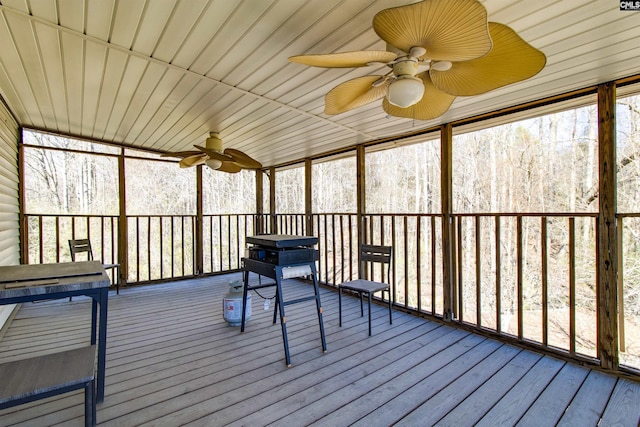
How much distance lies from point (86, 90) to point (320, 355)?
336 centimetres

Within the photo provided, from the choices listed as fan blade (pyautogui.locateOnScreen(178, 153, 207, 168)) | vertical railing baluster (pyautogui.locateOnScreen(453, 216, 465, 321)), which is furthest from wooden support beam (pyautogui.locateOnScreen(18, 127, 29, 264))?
vertical railing baluster (pyautogui.locateOnScreen(453, 216, 465, 321))

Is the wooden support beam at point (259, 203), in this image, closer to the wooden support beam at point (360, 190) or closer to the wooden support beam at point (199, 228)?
the wooden support beam at point (199, 228)

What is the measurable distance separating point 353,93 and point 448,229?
87.6 inches

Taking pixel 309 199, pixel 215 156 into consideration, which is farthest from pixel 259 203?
pixel 215 156

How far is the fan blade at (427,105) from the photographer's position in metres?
1.69

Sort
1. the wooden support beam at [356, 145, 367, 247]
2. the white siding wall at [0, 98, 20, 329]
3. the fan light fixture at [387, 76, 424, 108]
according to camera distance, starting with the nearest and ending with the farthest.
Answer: the fan light fixture at [387, 76, 424, 108]
the white siding wall at [0, 98, 20, 329]
the wooden support beam at [356, 145, 367, 247]

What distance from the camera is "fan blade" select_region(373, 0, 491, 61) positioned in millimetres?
985

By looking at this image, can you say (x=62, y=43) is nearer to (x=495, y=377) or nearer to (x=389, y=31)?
(x=389, y=31)

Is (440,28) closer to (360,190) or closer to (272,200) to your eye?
(360,190)

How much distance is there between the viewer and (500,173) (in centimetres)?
659

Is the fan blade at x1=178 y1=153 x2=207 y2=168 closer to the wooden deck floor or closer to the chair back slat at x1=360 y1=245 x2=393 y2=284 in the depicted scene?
the wooden deck floor

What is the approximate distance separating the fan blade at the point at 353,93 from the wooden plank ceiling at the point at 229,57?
321mm

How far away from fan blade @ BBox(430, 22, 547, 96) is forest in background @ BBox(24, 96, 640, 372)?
1.93 metres

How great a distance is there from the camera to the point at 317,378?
218 centimetres
